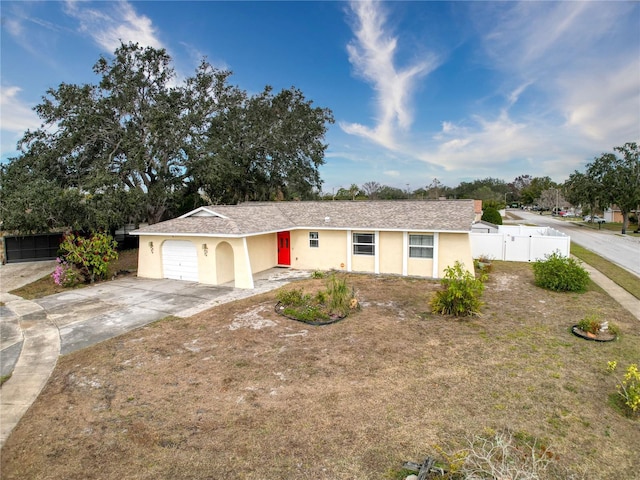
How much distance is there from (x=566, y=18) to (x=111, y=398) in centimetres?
1867

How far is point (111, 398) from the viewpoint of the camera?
5.93 m

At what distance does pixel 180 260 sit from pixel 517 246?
58.8ft

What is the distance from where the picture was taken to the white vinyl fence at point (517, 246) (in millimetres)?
17328

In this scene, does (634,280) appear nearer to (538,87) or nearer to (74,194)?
(538,87)

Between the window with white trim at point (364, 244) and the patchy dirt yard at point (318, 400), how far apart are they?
6330 mm

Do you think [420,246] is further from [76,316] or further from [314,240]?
[76,316]

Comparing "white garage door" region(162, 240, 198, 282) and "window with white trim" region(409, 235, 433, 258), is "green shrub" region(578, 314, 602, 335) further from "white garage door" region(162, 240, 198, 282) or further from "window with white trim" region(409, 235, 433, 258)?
"white garage door" region(162, 240, 198, 282)

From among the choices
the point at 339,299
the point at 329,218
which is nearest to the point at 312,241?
the point at 329,218

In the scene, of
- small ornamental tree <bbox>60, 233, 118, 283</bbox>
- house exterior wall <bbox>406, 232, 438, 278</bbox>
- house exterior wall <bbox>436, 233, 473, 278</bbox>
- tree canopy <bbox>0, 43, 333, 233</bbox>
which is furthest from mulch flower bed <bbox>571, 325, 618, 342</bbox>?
tree canopy <bbox>0, 43, 333, 233</bbox>

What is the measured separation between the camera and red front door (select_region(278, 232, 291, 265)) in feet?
57.9

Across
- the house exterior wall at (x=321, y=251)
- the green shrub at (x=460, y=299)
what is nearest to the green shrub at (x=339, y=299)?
the green shrub at (x=460, y=299)

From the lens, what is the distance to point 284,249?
58.3 feet

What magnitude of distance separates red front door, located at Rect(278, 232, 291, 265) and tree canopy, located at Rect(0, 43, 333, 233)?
8.08 meters

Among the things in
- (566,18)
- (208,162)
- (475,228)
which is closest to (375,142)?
(475,228)
